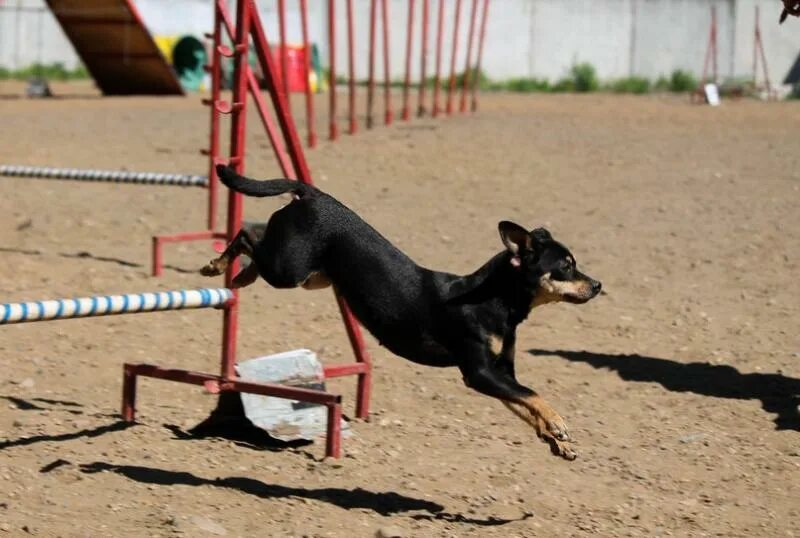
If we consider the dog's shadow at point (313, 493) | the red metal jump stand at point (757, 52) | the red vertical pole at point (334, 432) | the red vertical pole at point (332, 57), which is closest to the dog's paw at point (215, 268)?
the red vertical pole at point (334, 432)

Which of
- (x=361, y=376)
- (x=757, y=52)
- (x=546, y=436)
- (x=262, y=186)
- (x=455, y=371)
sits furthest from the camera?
(x=757, y=52)

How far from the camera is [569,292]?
5.54 metres

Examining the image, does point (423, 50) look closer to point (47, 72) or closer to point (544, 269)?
point (544, 269)

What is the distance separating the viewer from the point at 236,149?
6371 mm

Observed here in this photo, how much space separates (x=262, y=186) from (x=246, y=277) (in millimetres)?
452

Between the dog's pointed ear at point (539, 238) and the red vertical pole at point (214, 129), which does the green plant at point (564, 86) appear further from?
the dog's pointed ear at point (539, 238)

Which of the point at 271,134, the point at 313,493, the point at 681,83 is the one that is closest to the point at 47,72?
the point at 681,83

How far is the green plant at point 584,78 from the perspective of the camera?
31647mm

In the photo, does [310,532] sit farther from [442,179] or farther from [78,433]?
[442,179]

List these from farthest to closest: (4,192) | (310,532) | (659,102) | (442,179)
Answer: (659,102)
(442,179)
(4,192)
(310,532)

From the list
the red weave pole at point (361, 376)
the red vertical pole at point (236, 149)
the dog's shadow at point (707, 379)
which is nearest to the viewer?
the red vertical pole at point (236, 149)

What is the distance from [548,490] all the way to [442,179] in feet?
24.4

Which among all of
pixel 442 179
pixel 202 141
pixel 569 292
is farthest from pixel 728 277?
pixel 202 141

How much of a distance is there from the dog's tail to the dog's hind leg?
0.20 metres
